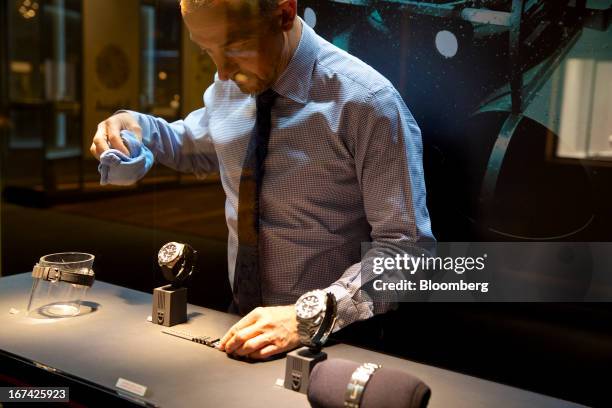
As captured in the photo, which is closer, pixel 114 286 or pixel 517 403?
pixel 517 403

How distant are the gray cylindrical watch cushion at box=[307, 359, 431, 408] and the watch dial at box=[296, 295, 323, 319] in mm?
137

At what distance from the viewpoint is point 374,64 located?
6.60 ft


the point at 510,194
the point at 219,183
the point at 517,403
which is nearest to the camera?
the point at 517,403

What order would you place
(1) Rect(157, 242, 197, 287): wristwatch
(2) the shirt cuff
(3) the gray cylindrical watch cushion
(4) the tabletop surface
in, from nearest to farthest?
1. (3) the gray cylindrical watch cushion
2. (4) the tabletop surface
3. (2) the shirt cuff
4. (1) Rect(157, 242, 197, 287): wristwatch

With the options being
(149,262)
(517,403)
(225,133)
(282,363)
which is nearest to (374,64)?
(225,133)

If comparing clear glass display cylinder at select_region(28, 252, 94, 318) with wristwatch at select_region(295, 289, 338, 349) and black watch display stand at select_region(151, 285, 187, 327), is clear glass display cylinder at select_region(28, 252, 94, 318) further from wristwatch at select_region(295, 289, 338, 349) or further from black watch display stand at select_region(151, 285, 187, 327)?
wristwatch at select_region(295, 289, 338, 349)

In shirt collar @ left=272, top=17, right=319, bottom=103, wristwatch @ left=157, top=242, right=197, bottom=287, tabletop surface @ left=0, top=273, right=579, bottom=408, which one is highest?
shirt collar @ left=272, top=17, right=319, bottom=103

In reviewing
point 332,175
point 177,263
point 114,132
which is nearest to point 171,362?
point 177,263

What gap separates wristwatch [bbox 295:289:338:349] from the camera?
4.43 feet

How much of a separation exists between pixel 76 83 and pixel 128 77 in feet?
3.53

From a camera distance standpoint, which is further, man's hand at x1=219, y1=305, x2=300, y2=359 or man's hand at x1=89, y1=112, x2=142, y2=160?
man's hand at x1=89, y1=112, x2=142, y2=160

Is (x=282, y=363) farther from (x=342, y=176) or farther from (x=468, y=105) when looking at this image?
(x=468, y=105)

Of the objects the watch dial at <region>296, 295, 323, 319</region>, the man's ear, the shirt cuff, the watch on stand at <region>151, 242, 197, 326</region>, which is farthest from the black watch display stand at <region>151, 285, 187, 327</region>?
the man's ear

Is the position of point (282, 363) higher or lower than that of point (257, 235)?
lower
